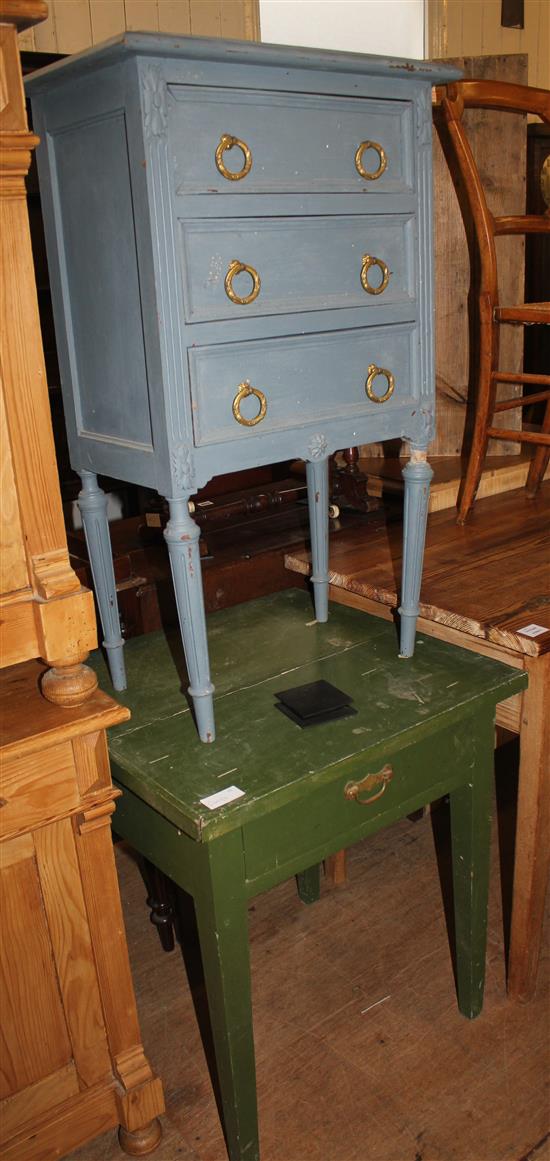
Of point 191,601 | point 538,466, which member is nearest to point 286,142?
point 191,601

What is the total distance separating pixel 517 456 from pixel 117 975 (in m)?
2.04

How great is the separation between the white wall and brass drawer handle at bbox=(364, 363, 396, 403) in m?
3.30

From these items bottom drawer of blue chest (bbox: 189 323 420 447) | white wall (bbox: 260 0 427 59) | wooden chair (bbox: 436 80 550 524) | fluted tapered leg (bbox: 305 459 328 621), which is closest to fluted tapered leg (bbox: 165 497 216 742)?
bottom drawer of blue chest (bbox: 189 323 420 447)

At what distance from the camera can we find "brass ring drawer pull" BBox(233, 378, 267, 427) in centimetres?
148

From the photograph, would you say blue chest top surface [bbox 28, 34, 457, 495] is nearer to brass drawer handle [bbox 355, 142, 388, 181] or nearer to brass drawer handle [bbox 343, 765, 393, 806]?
brass drawer handle [bbox 355, 142, 388, 181]

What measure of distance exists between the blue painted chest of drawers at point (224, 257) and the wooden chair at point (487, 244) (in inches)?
35.0

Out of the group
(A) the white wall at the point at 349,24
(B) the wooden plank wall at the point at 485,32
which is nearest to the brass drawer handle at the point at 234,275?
(A) the white wall at the point at 349,24

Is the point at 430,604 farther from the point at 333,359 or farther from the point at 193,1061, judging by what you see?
the point at 193,1061

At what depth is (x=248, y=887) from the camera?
57.3 inches

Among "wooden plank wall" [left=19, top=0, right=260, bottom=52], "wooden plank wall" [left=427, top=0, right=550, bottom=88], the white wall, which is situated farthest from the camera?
"wooden plank wall" [left=427, top=0, right=550, bottom=88]

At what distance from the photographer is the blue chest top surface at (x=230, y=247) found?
1.35 meters

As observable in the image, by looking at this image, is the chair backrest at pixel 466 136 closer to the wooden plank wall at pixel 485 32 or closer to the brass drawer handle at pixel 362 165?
the brass drawer handle at pixel 362 165

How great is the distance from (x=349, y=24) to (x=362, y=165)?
367cm

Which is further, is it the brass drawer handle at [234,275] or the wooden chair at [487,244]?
the wooden chair at [487,244]
